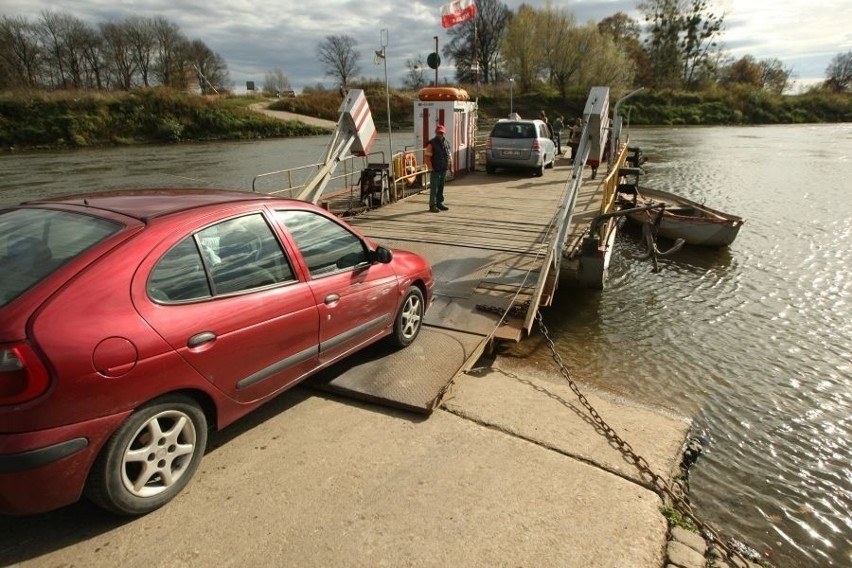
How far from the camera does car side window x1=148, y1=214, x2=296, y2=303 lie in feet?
9.13

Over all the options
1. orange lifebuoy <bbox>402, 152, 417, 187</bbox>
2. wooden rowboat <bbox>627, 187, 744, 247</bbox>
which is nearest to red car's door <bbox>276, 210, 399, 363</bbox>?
wooden rowboat <bbox>627, 187, 744, 247</bbox>

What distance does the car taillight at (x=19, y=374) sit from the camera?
2141 mm

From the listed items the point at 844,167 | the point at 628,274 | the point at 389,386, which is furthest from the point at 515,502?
the point at 844,167

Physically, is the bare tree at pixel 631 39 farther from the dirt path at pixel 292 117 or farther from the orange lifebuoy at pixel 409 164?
the orange lifebuoy at pixel 409 164

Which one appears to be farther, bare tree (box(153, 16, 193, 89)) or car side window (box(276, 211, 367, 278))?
bare tree (box(153, 16, 193, 89))

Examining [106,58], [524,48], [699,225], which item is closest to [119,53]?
[106,58]

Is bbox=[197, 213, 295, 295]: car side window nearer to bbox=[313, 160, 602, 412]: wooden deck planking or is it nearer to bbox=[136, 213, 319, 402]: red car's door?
bbox=[136, 213, 319, 402]: red car's door

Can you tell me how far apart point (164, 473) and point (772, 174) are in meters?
25.9

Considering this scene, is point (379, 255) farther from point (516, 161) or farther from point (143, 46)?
point (143, 46)

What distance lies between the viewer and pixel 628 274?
10.3 m

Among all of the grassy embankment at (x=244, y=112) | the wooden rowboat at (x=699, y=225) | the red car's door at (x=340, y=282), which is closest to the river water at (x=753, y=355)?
the wooden rowboat at (x=699, y=225)

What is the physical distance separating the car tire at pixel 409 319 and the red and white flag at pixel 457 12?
12671 mm

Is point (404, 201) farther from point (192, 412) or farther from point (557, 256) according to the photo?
point (192, 412)

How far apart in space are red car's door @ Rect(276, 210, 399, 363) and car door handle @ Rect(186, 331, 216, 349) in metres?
0.92
